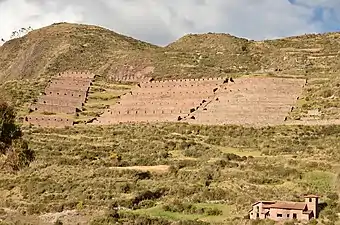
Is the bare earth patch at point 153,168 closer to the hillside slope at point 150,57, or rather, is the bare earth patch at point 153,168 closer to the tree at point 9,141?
the tree at point 9,141

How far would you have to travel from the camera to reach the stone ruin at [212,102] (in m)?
53.1

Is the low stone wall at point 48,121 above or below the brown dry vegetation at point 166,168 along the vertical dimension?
above

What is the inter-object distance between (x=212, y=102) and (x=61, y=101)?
16.0 meters

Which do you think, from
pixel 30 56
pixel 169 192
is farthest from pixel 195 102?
pixel 30 56

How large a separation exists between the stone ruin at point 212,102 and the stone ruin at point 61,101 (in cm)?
388

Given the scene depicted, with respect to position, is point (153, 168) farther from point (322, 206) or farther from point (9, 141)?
point (322, 206)

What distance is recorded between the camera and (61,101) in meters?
64.4

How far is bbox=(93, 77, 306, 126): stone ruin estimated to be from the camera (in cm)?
Answer: 5309

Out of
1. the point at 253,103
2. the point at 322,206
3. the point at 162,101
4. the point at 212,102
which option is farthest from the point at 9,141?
the point at 162,101

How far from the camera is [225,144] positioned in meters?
44.9

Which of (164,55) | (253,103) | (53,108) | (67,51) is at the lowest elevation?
(53,108)

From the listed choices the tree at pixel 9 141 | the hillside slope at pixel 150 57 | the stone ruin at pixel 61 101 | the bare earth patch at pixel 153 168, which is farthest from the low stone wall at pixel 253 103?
the tree at pixel 9 141

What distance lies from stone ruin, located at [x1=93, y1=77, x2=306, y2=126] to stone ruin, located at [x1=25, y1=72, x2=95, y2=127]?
3882 mm

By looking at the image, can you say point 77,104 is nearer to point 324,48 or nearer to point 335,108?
point 335,108
